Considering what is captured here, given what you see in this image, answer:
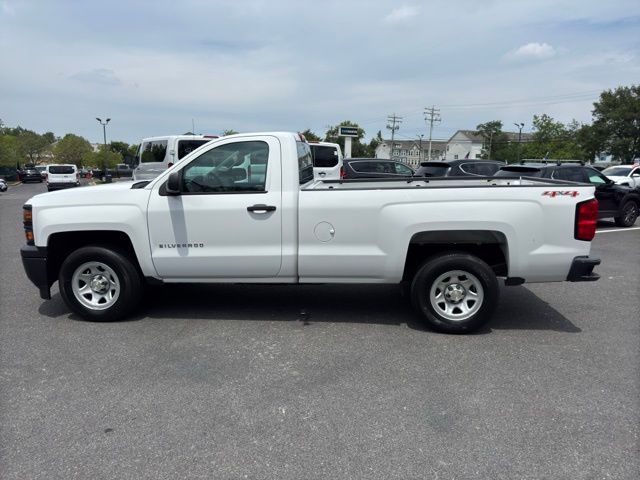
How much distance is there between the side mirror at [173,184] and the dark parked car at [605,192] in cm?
955

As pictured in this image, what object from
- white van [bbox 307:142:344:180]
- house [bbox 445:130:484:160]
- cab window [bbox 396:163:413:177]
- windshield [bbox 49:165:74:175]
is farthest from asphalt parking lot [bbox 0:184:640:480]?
house [bbox 445:130:484:160]

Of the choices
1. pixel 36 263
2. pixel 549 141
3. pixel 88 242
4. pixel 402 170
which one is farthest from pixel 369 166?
pixel 549 141

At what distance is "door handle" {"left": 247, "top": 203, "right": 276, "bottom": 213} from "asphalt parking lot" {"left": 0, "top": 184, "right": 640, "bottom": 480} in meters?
1.21

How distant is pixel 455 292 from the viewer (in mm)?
4652

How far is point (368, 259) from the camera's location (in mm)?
4617

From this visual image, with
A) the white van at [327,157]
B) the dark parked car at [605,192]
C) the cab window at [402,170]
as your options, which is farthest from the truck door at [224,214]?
the cab window at [402,170]

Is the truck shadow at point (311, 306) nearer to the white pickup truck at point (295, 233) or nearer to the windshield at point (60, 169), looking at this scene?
the white pickup truck at point (295, 233)

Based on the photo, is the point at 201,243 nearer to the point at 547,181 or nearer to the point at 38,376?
the point at 38,376

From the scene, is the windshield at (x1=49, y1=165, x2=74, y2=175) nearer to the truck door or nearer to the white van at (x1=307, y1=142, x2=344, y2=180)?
the white van at (x1=307, y1=142, x2=344, y2=180)

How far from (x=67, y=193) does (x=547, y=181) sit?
493 centimetres

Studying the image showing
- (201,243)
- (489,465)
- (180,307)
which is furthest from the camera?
(180,307)

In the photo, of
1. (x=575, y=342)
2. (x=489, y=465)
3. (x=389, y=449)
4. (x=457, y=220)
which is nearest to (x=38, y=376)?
(x=389, y=449)

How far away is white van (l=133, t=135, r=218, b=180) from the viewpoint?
14.5m

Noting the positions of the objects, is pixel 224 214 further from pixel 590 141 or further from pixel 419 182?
pixel 590 141
